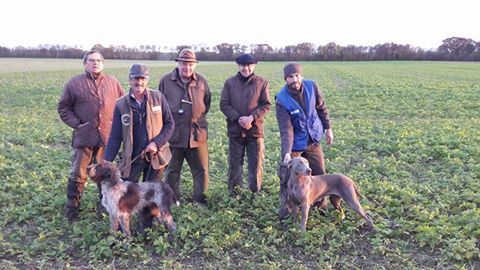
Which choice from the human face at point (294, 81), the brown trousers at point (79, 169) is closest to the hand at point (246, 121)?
the human face at point (294, 81)

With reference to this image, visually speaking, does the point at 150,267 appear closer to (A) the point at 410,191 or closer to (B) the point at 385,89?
(A) the point at 410,191

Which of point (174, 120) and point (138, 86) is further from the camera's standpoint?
point (174, 120)

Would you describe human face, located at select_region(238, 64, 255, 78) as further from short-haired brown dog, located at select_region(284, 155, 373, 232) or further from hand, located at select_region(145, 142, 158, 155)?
hand, located at select_region(145, 142, 158, 155)

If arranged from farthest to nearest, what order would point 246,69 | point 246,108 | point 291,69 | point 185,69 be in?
point 246,108 < point 246,69 < point 185,69 < point 291,69

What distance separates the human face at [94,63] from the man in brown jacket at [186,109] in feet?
3.32

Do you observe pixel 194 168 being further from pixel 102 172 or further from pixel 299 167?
pixel 299 167

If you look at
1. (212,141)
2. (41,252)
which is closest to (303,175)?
(41,252)

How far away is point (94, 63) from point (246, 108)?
2.45m

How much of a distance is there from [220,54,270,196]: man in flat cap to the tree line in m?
81.9

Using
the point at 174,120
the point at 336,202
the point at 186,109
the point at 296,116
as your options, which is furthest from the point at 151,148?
the point at 336,202

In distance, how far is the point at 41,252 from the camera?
19.9 ft

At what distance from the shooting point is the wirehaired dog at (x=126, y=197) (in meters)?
6.09

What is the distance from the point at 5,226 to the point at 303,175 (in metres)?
4.49

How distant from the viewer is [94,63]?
264 inches
